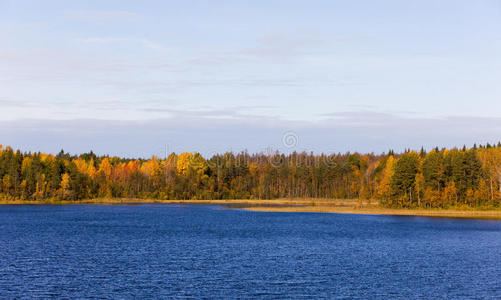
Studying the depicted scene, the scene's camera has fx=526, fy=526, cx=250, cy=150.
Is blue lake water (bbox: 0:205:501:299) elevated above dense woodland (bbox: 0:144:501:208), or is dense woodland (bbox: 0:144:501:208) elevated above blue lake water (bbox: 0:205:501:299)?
dense woodland (bbox: 0:144:501:208)

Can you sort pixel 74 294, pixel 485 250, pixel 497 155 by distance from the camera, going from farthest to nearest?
pixel 497 155
pixel 485 250
pixel 74 294

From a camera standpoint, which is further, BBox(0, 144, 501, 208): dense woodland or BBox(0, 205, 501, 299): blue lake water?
BBox(0, 144, 501, 208): dense woodland

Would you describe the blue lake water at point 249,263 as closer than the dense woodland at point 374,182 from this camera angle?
Yes

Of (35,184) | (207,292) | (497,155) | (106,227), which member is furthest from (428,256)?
(35,184)

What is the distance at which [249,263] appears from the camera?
49.8m

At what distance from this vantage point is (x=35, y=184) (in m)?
173

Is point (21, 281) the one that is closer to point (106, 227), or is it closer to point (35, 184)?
point (106, 227)

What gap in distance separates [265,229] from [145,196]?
117 metres

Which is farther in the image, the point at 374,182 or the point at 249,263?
the point at 374,182

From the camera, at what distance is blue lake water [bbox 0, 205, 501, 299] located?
38.4 m

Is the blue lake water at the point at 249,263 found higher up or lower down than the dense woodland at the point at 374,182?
lower down

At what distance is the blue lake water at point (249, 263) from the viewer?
38.4 m

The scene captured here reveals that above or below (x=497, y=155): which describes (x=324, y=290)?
below

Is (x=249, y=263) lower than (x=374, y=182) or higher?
lower
